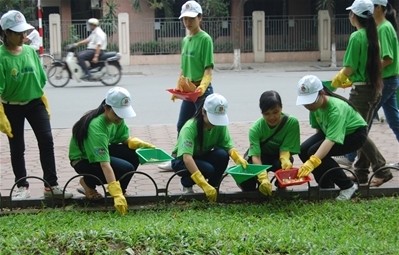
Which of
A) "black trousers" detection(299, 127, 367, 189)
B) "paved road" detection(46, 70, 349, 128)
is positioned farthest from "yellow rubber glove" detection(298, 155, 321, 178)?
"paved road" detection(46, 70, 349, 128)

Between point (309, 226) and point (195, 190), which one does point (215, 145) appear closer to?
point (195, 190)

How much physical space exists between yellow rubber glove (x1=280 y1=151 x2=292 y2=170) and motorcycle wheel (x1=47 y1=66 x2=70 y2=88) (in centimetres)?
1089

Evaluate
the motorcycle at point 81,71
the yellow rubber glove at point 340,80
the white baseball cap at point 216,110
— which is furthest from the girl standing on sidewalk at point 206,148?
the motorcycle at point 81,71

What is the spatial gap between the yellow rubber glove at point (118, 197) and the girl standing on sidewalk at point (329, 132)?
1293 mm

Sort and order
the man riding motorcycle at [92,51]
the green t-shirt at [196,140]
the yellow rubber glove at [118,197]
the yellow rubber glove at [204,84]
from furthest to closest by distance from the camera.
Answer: the man riding motorcycle at [92,51], the yellow rubber glove at [204,84], the green t-shirt at [196,140], the yellow rubber glove at [118,197]

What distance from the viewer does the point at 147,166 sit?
7.14m

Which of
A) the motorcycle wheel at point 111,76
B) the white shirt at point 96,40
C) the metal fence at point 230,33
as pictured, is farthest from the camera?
the metal fence at point 230,33

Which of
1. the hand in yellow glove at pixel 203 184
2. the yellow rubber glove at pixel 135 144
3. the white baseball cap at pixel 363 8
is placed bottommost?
the hand in yellow glove at pixel 203 184

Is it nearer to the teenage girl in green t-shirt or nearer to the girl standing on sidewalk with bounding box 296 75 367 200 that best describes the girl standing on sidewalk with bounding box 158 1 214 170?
the teenage girl in green t-shirt

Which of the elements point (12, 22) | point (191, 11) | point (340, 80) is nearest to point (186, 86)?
point (191, 11)

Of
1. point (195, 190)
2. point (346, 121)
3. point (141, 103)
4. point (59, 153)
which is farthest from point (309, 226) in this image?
point (141, 103)

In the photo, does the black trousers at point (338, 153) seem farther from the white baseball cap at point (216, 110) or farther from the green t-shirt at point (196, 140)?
the white baseball cap at point (216, 110)

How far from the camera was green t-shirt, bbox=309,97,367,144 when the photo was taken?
5195 millimetres

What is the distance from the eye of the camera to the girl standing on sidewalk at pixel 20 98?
532 cm
